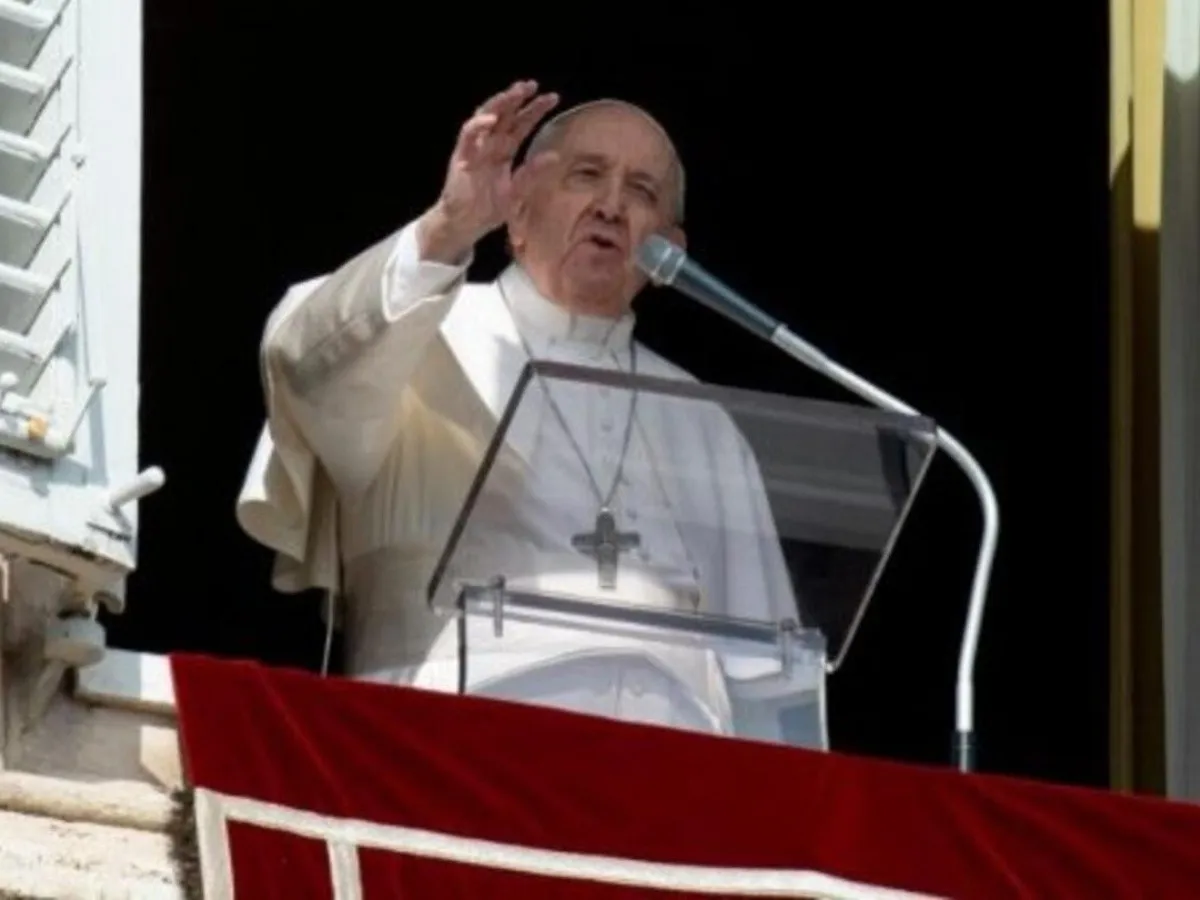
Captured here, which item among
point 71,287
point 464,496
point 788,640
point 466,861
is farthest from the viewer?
point 464,496

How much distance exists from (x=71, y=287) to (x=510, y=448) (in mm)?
570

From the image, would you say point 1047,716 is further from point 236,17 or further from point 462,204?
point 462,204

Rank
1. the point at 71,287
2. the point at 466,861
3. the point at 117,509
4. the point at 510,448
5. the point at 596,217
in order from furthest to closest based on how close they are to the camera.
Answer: the point at 596,217 < the point at 510,448 < the point at 71,287 < the point at 117,509 < the point at 466,861

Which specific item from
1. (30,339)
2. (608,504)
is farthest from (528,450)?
(30,339)

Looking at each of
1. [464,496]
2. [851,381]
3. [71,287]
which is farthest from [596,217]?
[71,287]

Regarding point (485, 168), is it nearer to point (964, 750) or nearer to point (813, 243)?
point (964, 750)

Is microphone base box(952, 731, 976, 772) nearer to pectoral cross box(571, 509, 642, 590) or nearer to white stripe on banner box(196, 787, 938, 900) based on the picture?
white stripe on banner box(196, 787, 938, 900)

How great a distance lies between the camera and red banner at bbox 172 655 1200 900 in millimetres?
8031

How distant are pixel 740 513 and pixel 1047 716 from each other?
230cm

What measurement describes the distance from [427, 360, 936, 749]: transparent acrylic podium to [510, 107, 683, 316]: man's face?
511mm

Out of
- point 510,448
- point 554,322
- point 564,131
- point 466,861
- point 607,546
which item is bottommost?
point 466,861

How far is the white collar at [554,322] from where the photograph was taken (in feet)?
30.2

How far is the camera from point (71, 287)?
8344 mm

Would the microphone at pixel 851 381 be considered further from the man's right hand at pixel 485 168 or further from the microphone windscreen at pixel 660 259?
the man's right hand at pixel 485 168
